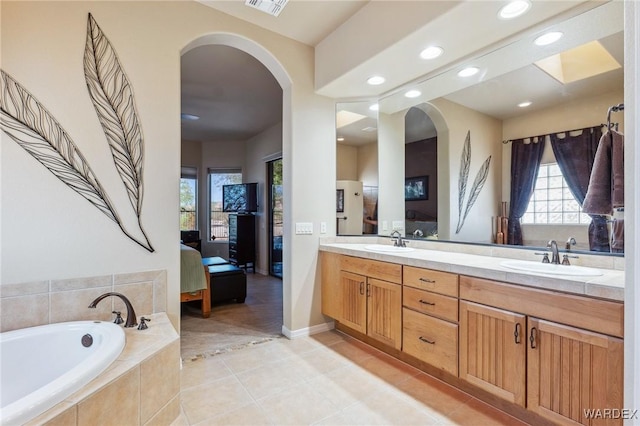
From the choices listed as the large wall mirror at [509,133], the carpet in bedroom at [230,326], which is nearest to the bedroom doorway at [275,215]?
the carpet in bedroom at [230,326]

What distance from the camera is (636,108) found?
2.75 feet

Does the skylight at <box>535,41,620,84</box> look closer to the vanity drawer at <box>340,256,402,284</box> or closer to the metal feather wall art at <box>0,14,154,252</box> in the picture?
the vanity drawer at <box>340,256,402,284</box>

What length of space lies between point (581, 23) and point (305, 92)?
2.15 m

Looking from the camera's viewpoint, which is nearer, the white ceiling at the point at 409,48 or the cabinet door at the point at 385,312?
the white ceiling at the point at 409,48

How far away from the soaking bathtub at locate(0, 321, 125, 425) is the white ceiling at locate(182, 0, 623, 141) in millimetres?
2534

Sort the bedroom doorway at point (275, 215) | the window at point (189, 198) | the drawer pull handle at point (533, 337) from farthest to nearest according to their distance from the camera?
1. the window at point (189, 198)
2. the bedroom doorway at point (275, 215)
3. the drawer pull handle at point (533, 337)

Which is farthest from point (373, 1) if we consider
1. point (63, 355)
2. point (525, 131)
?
point (63, 355)

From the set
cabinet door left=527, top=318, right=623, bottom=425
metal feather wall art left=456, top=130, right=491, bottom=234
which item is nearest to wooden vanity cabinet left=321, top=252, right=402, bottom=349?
metal feather wall art left=456, top=130, right=491, bottom=234

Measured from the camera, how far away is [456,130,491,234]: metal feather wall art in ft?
8.36

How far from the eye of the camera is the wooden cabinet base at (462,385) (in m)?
1.76

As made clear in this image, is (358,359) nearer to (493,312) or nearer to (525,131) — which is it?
(493,312)

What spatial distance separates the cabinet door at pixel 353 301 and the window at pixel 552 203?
1.41 metres

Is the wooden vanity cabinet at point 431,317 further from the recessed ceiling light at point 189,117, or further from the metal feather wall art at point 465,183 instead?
the recessed ceiling light at point 189,117

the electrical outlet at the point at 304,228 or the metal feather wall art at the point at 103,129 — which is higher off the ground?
the metal feather wall art at the point at 103,129
